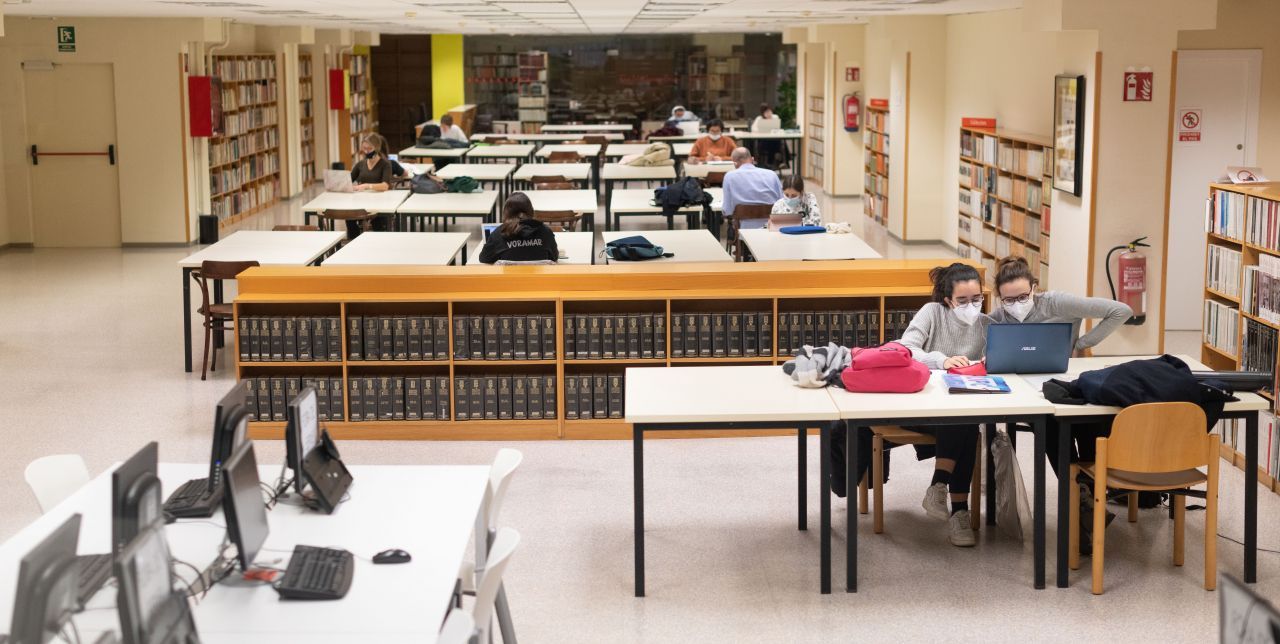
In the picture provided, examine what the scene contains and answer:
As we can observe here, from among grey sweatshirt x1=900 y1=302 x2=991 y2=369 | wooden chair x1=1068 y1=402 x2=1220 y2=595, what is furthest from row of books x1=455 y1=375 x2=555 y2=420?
wooden chair x1=1068 y1=402 x2=1220 y2=595

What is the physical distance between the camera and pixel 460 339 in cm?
757

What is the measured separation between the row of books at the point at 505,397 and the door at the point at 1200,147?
16.2 feet

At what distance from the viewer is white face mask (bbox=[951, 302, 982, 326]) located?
609cm

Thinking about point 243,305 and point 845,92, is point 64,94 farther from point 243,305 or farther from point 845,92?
point 845,92

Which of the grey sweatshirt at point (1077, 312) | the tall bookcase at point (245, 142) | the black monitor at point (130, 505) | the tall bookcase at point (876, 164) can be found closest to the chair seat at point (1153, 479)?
the grey sweatshirt at point (1077, 312)

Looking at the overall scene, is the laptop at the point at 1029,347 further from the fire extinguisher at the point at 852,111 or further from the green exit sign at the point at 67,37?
the fire extinguisher at the point at 852,111

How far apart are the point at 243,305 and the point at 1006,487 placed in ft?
14.0

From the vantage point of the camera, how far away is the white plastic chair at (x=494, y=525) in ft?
14.7

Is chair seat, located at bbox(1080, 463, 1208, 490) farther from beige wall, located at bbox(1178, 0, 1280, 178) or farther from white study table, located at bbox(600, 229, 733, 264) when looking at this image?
beige wall, located at bbox(1178, 0, 1280, 178)

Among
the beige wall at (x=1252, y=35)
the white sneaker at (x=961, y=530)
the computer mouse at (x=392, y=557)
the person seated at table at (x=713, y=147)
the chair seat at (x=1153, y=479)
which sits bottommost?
the white sneaker at (x=961, y=530)

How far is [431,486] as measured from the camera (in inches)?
187

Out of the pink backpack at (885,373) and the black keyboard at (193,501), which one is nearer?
the black keyboard at (193,501)

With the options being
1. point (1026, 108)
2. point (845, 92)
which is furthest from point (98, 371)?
point (845, 92)

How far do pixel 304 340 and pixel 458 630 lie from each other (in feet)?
14.5
